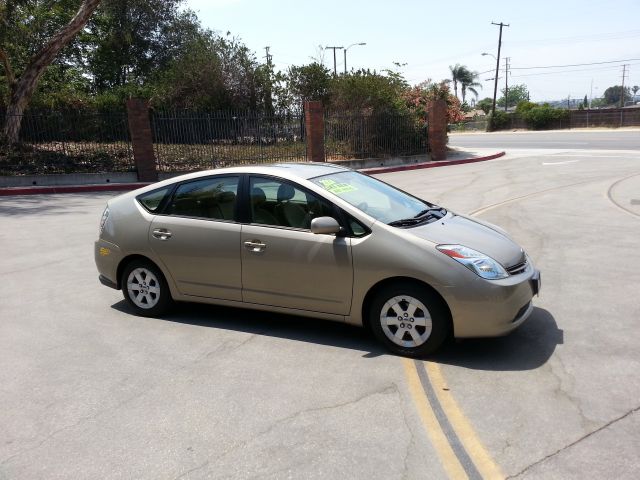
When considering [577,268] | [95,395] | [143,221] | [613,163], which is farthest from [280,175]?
[613,163]

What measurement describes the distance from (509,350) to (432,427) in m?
1.41

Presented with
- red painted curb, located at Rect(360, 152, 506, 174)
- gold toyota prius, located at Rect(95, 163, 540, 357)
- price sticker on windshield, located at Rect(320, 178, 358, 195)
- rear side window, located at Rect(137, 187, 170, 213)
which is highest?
price sticker on windshield, located at Rect(320, 178, 358, 195)

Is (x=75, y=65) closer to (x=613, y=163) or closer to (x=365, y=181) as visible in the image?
(x=613, y=163)

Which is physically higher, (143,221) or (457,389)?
(143,221)

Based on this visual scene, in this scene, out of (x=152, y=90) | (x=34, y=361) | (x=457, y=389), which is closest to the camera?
(x=457, y=389)

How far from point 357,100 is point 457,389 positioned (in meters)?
21.2

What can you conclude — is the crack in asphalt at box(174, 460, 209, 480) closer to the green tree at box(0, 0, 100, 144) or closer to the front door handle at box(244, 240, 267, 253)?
the front door handle at box(244, 240, 267, 253)

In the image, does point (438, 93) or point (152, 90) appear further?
point (152, 90)

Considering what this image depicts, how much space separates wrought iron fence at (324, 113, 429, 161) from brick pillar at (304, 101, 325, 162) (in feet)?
2.67

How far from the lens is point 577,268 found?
6.84 m

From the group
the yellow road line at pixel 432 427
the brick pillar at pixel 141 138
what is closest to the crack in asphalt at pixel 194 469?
the yellow road line at pixel 432 427

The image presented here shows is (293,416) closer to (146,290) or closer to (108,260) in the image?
(146,290)

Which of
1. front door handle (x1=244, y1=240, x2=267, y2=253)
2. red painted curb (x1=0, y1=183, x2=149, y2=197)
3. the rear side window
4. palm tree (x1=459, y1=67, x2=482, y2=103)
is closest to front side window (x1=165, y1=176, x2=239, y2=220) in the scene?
the rear side window

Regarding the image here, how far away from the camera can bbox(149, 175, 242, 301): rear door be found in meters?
5.09
